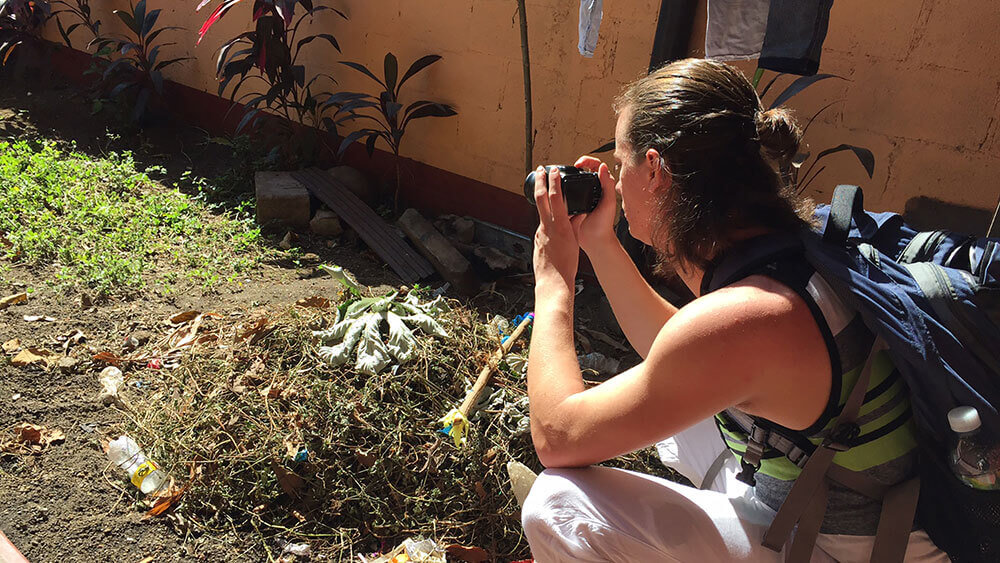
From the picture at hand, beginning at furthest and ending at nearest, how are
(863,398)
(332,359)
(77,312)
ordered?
(77,312) → (332,359) → (863,398)

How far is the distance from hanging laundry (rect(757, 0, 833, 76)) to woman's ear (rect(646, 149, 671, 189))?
0.91 meters

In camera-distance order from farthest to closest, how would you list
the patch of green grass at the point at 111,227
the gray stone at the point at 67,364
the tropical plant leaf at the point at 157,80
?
the tropical plant leaf at the point at 157,80
the patch of green grass at the point at 111,227
the gray stone at the point at 67,364

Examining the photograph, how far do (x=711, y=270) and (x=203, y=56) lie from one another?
224 inches

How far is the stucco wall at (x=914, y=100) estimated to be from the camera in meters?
2.89

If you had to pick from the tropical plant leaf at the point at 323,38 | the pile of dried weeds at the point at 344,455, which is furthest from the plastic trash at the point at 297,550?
the tropical plant leaf at the point at 323,38

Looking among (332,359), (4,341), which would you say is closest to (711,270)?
(332,359)

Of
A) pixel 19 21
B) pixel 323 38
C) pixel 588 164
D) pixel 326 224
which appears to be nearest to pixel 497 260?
pixel 326 224

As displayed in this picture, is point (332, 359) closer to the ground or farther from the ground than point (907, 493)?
closer to the ground

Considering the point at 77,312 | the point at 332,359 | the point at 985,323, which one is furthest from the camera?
the point at 77,312

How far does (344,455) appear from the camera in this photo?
249 cm

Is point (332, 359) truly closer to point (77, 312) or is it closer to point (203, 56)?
point (77, 312)

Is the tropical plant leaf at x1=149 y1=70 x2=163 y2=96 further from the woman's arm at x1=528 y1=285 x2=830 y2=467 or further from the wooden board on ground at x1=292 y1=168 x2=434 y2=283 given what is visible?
the woman's arm at x1=528 y1=285 x2=830 y2=467

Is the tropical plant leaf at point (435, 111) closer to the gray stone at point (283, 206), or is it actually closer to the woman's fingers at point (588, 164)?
the gray stone at point (283, 206)

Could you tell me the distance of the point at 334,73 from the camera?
5.18 meters
